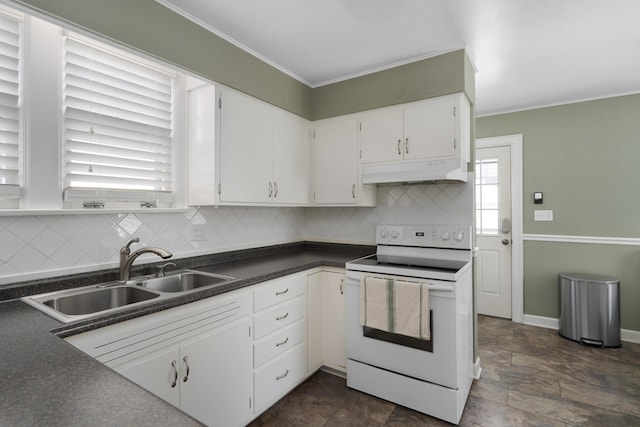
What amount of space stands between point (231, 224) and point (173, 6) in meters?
1.47

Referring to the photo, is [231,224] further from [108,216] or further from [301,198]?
[108,216]

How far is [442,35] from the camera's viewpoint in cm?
220

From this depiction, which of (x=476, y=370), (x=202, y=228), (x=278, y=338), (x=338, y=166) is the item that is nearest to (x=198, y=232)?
(x=202, y=228)

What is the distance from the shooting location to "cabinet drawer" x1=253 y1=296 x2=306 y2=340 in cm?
197

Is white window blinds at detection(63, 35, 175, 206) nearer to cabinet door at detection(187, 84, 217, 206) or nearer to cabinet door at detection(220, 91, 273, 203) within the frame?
cabinet door at detection(187, 84, 217, 206)

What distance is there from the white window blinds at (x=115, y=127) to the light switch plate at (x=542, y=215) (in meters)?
3.72

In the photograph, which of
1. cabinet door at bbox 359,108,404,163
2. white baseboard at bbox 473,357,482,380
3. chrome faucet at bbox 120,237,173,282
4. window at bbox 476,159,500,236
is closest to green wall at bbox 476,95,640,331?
window at bbox 476,159,500,236

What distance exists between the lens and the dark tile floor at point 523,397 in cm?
201

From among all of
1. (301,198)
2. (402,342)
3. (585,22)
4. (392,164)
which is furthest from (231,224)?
(585,22)

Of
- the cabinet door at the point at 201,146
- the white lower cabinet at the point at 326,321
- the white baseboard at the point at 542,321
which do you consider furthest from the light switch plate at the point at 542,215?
the cabinet door at the point at 201,146

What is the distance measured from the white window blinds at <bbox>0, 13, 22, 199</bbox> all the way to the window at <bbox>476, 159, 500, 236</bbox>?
417 centimetres

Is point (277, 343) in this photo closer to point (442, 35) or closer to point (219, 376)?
point (219, 376)

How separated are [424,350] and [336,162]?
166 centimetres

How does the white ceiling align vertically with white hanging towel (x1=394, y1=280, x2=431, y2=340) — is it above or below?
above
